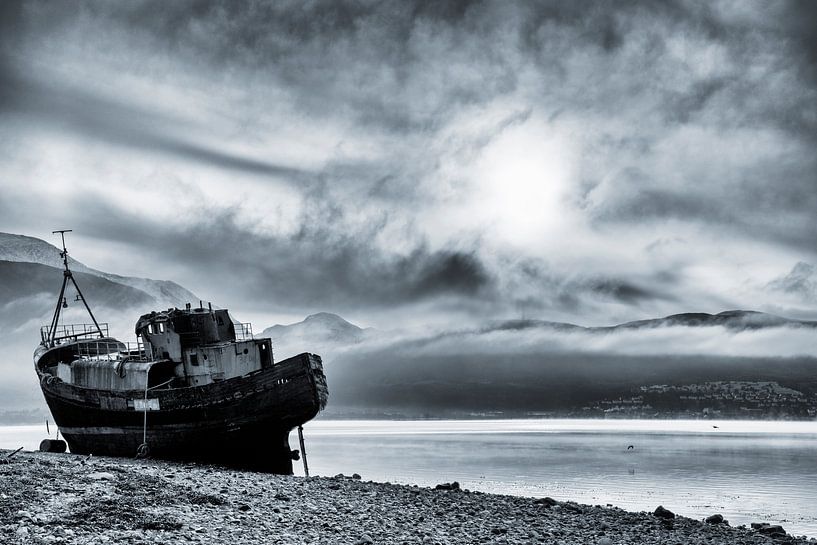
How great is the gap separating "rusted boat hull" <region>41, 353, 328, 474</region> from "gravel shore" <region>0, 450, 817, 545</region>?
8.28 m

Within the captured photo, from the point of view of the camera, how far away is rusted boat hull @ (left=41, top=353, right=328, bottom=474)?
3575 centimetres

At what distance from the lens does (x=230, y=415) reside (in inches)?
1419

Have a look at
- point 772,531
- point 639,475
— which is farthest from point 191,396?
point 639,475

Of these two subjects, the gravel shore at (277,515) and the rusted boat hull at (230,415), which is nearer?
the gravel shore at (277,515)

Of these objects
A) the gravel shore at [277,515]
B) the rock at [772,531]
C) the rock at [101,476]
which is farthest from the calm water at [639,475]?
the rock at [101,476]

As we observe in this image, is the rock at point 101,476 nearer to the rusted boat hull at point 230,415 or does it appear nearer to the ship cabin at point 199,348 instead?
the rusted boat hull at point 230,415

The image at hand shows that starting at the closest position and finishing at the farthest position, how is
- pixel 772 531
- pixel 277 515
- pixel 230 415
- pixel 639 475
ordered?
1. pixel 277 515
2. pixel 772 531
3. pixel 230 415
4. pixel 639 475

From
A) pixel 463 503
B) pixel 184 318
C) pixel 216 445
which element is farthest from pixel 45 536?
pixel 184 318

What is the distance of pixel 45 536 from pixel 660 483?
3777 cm

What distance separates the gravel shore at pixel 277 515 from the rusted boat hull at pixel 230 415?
8279 millimetres

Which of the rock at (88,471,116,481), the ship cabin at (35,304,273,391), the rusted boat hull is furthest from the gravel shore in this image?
the ship cabin at (35,304,273,391)

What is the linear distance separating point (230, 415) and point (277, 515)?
54.2 feet

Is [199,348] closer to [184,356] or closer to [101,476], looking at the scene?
[184,356]

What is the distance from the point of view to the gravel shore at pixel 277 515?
17.2 m
